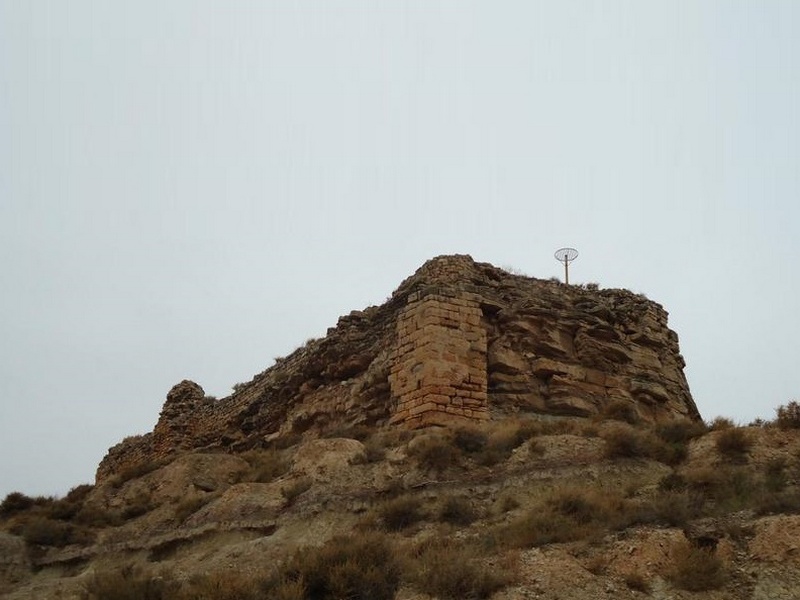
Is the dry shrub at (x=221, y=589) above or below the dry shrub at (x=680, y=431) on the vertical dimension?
below

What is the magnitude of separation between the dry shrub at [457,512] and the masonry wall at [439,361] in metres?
4.08

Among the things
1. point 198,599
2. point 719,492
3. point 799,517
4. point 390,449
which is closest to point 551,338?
point 390,449

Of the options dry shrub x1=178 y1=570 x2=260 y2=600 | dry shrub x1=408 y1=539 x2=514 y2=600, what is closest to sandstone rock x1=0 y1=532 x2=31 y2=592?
dry shrub x1=178 y1=570 x2=260 y2=600

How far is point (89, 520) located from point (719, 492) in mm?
10596

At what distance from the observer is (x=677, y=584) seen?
27.8 feet

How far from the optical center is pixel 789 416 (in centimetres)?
1238

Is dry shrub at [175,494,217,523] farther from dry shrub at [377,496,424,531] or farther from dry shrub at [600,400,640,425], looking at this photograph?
dry shrub at [600,400,640,425]

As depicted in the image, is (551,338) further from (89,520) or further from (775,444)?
(89,520)

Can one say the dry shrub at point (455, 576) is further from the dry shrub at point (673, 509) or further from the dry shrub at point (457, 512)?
the dry shrub at point (673, 509)

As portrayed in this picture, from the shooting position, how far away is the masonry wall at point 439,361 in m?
15.7

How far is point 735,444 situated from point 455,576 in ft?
16.2

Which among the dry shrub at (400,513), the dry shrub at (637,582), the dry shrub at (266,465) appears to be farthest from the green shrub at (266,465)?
the dry shrub at (637,582)

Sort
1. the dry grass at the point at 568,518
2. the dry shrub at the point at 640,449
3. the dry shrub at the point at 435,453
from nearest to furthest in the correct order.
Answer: the dry grass at the point at 568,518 → the dry shrub at the point at 640,449 → the dry shrub at the point at 435,453

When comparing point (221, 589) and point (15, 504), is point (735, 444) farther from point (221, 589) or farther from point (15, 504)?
point (15, 504)
